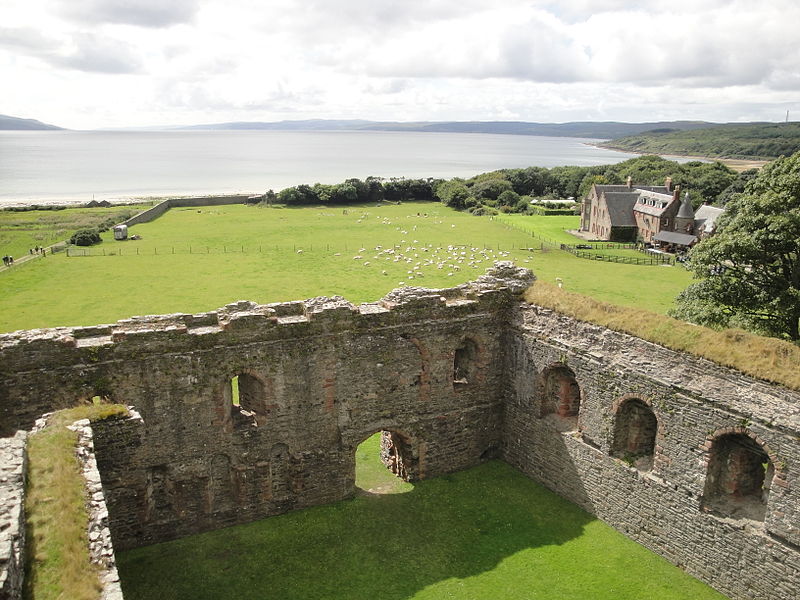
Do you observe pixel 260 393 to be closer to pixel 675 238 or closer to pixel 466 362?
Answer: pixel 466 362

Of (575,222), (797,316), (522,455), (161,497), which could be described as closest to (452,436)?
(522,455)

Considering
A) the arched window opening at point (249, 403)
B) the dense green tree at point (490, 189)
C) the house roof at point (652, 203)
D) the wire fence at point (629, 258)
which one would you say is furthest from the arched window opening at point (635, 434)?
the dense green tree at point (490, 189)

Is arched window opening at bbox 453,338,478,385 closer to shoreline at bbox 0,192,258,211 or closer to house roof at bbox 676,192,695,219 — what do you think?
house roof at bbox 676,192,695,219

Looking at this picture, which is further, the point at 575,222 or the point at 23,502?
the point at 575,222

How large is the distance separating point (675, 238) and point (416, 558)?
54.5 meters

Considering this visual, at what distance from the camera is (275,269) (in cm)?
4781

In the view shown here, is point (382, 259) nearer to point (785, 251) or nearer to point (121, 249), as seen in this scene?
point (121, 249)

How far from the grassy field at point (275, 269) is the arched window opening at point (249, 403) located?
68.8ft

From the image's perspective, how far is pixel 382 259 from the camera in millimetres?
51531

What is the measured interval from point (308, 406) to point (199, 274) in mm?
33257

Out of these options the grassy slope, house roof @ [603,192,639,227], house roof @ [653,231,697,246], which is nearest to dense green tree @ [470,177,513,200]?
house roof @ [603,192,639,227]

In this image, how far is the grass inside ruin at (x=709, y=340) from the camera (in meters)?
12.0

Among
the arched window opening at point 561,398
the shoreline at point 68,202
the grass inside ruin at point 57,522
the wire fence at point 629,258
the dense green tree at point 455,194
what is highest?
the shoreline at point 68,202

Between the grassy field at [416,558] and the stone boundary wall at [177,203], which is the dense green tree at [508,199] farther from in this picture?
the grassy field at [416,558]
